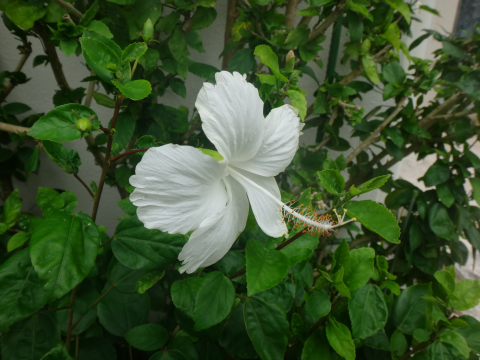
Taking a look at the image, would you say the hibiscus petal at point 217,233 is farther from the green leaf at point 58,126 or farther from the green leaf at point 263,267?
the green leaf at point 58,126

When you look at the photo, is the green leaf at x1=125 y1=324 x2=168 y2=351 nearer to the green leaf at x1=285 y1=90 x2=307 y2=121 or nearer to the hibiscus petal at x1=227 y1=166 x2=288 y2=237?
the hibiscus petal at x1=227 y1=166 x2=288 y2=237

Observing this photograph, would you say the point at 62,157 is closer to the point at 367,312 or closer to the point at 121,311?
the point at 121,311

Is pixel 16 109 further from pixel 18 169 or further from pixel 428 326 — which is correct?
pixel 428 326

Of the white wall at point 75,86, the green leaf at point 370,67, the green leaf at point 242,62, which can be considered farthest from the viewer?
the white wall at point 75,86

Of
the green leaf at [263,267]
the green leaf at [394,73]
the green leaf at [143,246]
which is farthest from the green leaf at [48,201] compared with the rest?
the green leaf at [394,73]

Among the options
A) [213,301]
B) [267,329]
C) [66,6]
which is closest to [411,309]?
[267,329]
